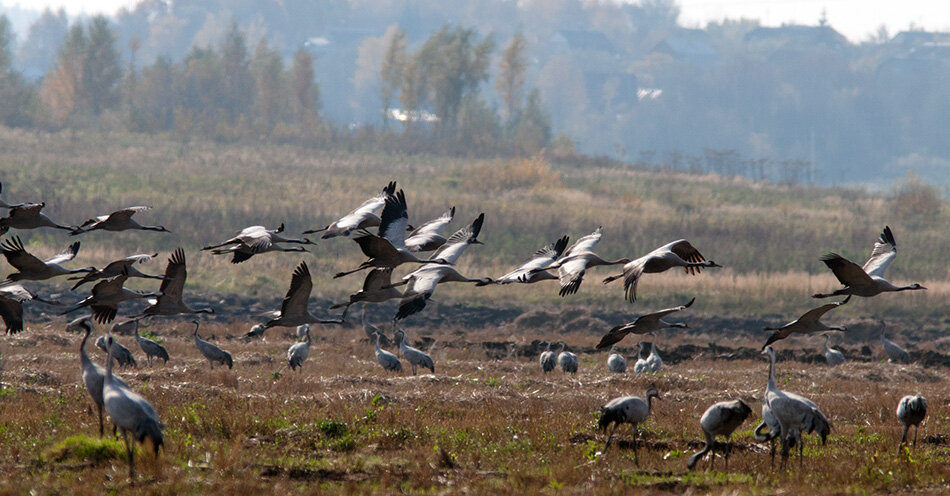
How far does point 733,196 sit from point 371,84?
10278 centimetres

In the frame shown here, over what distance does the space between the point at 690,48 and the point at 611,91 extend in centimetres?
3583

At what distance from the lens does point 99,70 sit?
7875 cm

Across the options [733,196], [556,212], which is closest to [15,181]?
[556,212]

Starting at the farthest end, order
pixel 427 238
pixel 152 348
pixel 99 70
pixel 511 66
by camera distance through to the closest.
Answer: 1. pixel 511 66
2. pixel 99 70
3. pixel 152 348
4. pixel 427 238

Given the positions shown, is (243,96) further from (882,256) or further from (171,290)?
(882,256)

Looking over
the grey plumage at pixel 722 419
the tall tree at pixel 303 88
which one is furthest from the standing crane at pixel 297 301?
the tall tree at pixel 303 88

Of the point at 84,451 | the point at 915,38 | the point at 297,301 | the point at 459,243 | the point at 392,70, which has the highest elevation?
the point at 915,38

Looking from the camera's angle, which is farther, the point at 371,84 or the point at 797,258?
the point at 371,84

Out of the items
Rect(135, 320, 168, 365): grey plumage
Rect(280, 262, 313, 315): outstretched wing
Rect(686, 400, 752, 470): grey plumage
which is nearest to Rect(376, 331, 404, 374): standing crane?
Rect(135, 320, 168, 365): grey plumage

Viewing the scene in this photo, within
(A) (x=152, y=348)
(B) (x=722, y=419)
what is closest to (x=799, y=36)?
(A) (x=152, y=348)

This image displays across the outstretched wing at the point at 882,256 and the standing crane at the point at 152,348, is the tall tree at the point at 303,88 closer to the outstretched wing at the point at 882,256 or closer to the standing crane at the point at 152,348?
the standing crane at the point at 152,348

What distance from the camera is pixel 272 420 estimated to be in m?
11.8

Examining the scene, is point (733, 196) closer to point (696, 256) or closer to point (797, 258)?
point (797, 258)

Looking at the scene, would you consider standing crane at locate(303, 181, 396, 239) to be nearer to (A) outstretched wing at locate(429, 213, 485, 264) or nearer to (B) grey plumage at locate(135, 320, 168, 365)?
(A) outstretched wing at locate(429, 213, 485, 264)
